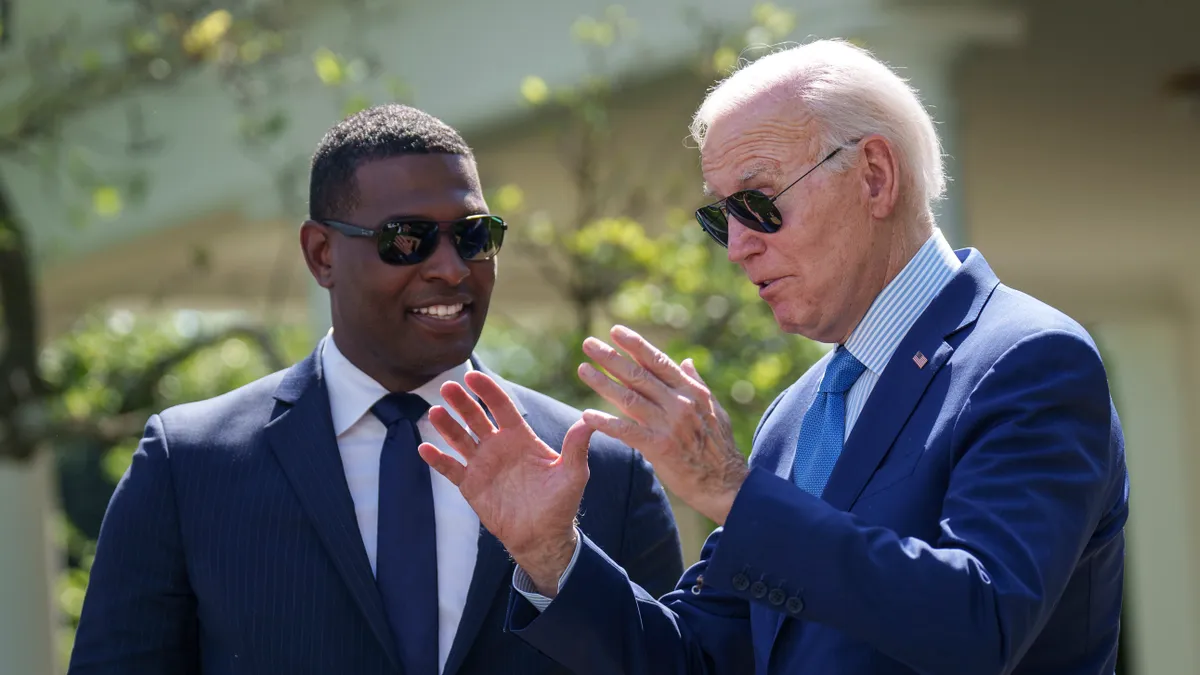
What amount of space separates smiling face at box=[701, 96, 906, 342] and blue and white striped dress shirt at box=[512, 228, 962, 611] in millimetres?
29

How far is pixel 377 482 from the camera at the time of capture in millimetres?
3078

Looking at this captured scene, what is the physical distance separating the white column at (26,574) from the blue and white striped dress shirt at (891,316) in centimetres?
533

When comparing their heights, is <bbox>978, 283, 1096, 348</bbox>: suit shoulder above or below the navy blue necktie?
above

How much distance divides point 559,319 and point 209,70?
2.71m

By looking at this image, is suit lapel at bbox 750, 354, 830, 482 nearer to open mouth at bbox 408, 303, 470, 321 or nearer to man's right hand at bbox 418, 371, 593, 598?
man's right hand at bbox 418, 371, 593, 598

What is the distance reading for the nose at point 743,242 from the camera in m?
2.55

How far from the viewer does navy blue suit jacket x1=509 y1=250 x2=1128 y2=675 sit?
203 centimetres

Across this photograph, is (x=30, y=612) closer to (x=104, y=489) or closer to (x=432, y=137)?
(x=432, y=137)

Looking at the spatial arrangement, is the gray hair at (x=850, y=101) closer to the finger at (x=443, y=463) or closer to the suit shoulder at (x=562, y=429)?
the finger at (x=443, y=463)

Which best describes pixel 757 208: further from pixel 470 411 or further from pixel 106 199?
pixel 106 199

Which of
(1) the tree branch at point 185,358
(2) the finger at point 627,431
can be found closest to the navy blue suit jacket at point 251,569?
(2) the finger at point 627,431

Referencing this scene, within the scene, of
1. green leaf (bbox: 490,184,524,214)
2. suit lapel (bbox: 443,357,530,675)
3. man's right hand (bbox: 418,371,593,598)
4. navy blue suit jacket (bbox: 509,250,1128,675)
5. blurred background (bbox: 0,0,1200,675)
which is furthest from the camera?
blurred background (bbox: 0,0,1200,675)

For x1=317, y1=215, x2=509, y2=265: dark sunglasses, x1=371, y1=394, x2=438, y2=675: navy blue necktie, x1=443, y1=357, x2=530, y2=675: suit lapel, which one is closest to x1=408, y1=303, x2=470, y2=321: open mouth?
x1=317, y1=215, x2=509, y2=265: dark sunglasses

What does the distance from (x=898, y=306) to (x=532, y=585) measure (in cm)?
82
